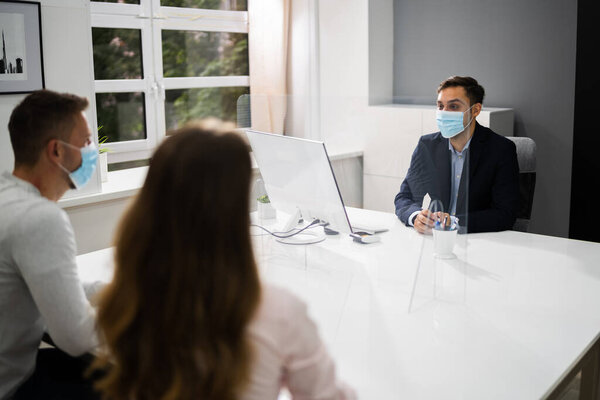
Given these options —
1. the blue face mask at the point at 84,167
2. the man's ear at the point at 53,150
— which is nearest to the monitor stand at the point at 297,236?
the blue face mask at the point at 84,167

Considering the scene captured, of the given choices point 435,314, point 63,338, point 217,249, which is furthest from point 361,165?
point 217,249

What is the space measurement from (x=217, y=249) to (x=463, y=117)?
176 centimetres

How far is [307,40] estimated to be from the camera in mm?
4551

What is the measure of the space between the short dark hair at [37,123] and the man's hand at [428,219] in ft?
3.71

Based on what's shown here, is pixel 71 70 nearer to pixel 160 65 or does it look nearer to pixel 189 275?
pixel 160 65

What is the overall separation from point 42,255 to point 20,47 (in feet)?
5.22

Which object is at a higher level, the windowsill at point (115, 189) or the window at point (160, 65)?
the window at point (160, 65)

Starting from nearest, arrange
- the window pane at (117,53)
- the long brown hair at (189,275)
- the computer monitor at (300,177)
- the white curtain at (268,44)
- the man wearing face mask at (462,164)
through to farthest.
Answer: the long brown hair at (189,275) < the computer monitor at (300,177) < the man wearing face mask at (462,164) < the window pane at (117,53) < the white curtain at (268,44)

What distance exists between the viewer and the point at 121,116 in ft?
12.6

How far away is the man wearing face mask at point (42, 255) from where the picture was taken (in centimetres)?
143

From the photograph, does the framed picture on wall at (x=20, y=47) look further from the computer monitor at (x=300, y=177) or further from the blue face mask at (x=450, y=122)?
the blue face mask at (x=450, y=122)

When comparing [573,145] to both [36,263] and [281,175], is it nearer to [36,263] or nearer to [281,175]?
[281,175]

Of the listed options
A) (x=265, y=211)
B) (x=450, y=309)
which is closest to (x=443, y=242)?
(x=450, y=309)

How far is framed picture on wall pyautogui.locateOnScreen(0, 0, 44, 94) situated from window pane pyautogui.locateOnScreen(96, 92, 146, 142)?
0.97m
